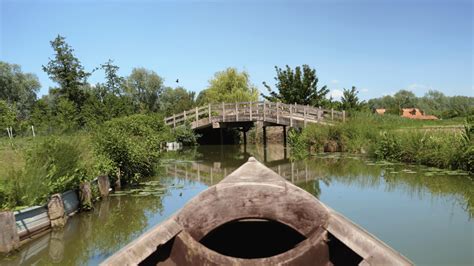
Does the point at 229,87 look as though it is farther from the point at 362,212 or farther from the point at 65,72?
the point at 362,212

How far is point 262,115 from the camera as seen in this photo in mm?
24188

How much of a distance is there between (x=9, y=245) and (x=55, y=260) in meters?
0.61

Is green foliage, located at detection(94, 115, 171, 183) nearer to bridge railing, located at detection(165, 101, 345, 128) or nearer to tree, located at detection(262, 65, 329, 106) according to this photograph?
bridge railing, located at detection(165, 101, 345, 128)

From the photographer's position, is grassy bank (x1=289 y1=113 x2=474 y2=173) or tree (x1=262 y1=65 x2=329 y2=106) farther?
tree (x1=262 y1=65 x2=329 y2=106)

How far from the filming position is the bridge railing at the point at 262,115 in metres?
22.3

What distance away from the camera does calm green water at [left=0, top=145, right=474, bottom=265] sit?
5078mm

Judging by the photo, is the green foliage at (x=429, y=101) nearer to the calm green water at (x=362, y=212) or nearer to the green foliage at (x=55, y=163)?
the calm green water at (x=362, y=212)

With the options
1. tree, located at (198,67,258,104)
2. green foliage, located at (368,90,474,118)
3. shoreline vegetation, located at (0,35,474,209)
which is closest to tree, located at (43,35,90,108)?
shoreline vegetation, located at (0,35,474,209)

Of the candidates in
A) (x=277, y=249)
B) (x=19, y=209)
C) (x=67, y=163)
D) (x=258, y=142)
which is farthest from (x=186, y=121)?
(x=277, y=249)

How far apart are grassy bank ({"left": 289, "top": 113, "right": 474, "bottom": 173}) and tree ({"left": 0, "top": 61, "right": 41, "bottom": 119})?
3831 cm

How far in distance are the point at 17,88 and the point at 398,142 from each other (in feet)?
154

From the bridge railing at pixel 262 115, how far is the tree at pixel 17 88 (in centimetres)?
2801

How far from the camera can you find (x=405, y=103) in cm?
→ 7562

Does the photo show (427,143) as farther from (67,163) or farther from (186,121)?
(186,121)
